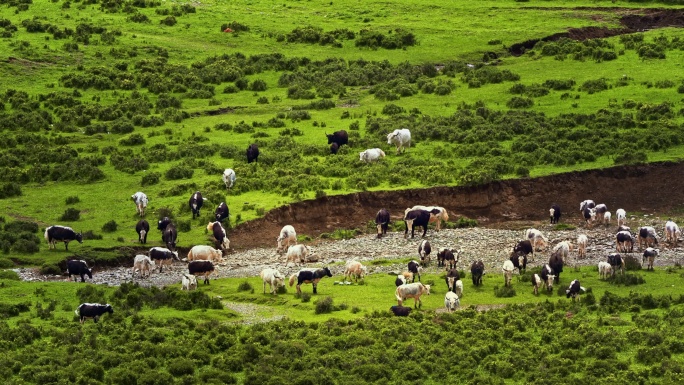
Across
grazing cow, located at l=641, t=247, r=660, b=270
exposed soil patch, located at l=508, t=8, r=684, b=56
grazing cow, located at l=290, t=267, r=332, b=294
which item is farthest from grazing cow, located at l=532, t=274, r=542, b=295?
exposed soil patch, located at l=508, t=8, r=684, b=56

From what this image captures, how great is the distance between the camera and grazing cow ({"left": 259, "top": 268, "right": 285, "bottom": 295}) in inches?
2192

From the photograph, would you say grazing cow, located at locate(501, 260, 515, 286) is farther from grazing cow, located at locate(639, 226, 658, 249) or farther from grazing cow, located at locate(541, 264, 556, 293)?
grazing cow, located at locate(639, 226, 658, 249)

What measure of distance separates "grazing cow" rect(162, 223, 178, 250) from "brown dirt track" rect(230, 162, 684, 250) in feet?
15.7

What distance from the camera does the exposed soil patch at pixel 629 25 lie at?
103 metres

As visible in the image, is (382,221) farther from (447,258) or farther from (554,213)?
(554,213)

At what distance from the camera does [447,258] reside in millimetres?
59688

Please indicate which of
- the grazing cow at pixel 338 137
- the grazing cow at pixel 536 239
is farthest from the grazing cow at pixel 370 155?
the grazing cow at pixel 536 239

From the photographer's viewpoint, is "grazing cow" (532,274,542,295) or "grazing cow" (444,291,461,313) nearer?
"grazing cow" (444,291,461,313)

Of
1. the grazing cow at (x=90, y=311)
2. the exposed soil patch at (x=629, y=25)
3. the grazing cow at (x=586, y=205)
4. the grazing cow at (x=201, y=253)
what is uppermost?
the exposed soil patch at (x=629, y=25)

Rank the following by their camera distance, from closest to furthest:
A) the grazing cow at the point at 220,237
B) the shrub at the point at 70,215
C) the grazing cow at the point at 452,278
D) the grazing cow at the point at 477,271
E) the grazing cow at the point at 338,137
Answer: the grazing cow at the point at 452,278, the grazing cow at the point at 477,271, the grazing cow at the point at 220,237, the shrub at the point at 70,215, the grazing cow at the point at 338,137

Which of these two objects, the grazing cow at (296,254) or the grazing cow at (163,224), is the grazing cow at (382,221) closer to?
the grazing cow at (296,254)

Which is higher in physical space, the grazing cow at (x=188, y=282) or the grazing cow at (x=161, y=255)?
the grazing cow at (x=161, y=255)

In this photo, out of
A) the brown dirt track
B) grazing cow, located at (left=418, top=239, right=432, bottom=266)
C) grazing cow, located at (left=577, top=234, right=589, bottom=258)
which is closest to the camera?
grazing cow, located at (left=418, top=239, right=432, bottom=266)

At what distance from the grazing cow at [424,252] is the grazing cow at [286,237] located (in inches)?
248
